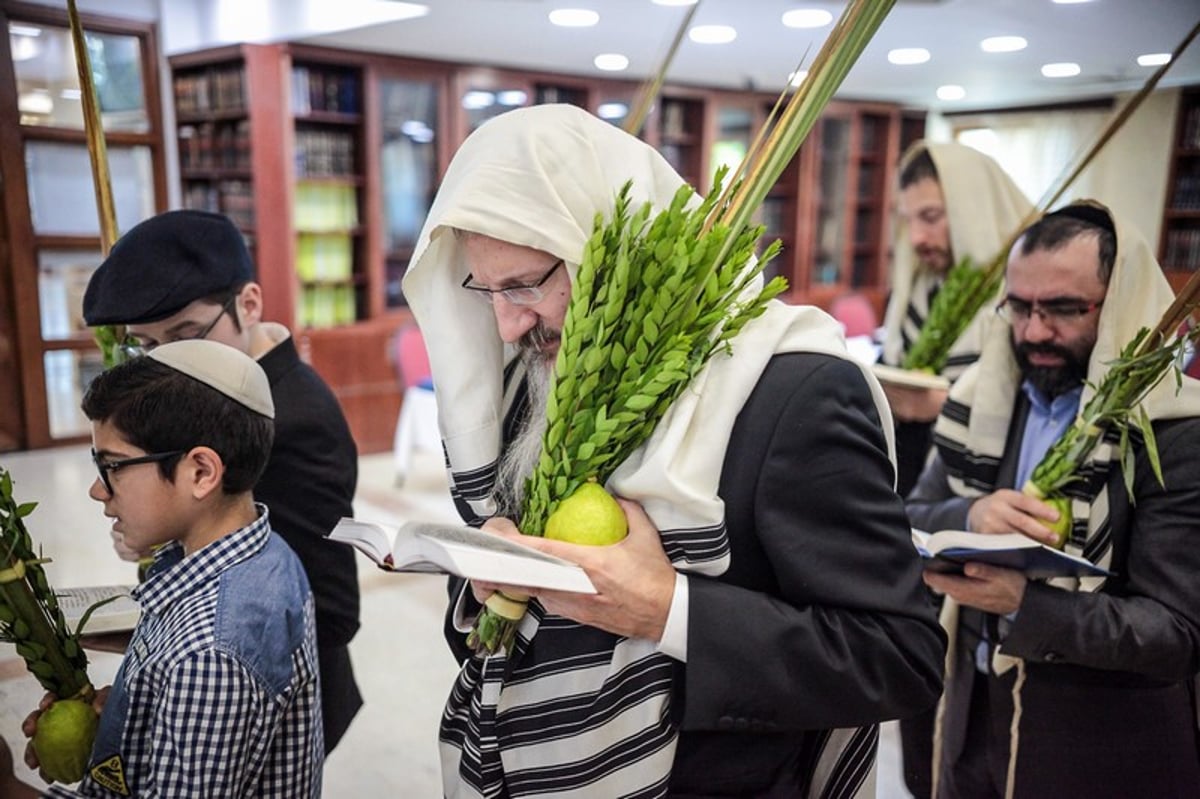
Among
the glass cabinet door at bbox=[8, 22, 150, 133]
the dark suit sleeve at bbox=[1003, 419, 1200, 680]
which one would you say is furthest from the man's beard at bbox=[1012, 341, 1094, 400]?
the glass cabinet door at bbox=[8, 22, 150, 133]

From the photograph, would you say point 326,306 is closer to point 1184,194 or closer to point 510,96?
point 510,96

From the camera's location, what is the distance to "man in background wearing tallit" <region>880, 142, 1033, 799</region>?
2439mm

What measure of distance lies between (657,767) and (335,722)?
1.03 meters

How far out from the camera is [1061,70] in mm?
2385

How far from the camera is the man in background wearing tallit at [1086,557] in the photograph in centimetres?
132

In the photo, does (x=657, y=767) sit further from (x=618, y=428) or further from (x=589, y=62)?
(x=589, y=62)

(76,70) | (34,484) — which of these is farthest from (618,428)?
(76,70)

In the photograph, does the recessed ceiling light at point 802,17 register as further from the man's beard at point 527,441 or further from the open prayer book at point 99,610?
the open prayer book at point 99,610

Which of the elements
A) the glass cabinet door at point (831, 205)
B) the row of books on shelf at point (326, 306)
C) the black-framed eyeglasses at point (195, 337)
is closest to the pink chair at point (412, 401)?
the row of books on shelf at point (326, 306)

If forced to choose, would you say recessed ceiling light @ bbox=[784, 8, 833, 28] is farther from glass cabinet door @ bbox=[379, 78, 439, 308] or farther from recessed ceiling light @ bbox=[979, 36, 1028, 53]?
glass cabinet door @ bbox=[379, 78, 439, 308]

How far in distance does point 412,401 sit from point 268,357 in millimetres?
3732

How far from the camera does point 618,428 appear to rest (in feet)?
2.98

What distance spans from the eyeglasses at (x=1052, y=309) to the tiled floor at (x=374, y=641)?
1.54m

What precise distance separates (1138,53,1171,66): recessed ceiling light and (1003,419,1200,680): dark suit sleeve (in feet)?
2.59
